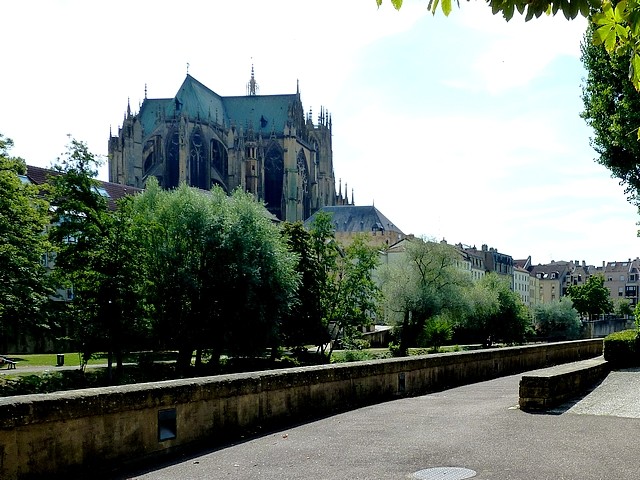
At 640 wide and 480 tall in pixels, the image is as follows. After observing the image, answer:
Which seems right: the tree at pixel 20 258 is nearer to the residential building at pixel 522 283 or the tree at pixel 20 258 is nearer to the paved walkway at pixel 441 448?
the paved walkway at pixel 441 448

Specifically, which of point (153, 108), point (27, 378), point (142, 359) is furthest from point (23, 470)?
point (153, 108)

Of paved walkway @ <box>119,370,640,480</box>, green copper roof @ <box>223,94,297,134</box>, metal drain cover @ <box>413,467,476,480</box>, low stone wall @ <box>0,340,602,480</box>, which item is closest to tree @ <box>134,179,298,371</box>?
low stone wall @ <box>0,340,602,480</box>

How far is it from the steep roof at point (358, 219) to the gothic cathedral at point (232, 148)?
3.78m

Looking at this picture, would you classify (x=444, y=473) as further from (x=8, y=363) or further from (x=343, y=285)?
(x=343, y=285)

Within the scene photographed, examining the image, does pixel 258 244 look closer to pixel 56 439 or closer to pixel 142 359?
pixel 142 359

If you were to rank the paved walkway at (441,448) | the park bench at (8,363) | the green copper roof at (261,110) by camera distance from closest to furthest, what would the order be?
the paved walkway at (441,448)
the park bench at (8,363)
the green copper roof at (261,110)

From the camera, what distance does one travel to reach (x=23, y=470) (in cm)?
704

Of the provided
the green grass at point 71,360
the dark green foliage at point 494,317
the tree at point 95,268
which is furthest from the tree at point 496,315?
the tree at point 95,268

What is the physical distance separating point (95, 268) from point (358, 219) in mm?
85070

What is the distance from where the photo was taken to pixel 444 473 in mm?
7645

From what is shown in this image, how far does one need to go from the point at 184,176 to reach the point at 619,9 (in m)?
101

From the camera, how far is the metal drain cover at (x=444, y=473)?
7.43 meters

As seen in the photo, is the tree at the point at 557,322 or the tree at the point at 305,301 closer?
the tree at the point at 305,301

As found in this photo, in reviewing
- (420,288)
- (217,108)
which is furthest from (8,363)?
(217,108)
